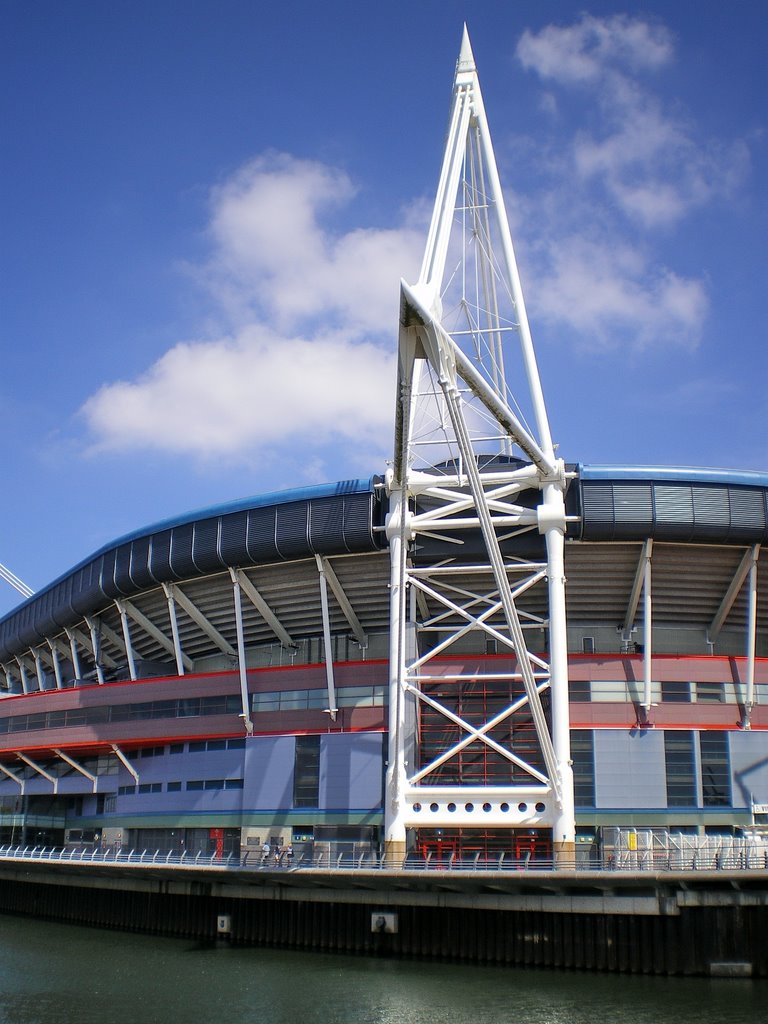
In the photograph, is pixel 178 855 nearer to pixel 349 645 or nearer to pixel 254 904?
pixel 254 904

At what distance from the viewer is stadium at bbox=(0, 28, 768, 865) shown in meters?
44.0

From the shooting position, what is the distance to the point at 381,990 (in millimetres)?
32812

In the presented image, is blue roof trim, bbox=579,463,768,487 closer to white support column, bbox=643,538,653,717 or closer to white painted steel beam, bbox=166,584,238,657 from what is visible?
white support column, bbox=643,538,653,717

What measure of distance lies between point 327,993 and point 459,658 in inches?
791

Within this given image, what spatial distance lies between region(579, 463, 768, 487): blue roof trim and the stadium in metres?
0.10

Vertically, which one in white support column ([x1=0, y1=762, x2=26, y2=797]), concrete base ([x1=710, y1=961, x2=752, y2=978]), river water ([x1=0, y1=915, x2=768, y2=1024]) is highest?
white support column ([x1=0, y1=762, x2=26, y2=797])

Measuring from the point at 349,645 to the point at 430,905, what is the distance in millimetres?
21895

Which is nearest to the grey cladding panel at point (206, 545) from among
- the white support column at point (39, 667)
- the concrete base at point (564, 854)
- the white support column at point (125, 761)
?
the white support column at point (125, 761)

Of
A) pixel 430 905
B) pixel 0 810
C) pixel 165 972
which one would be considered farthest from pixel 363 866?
pixel 0 810

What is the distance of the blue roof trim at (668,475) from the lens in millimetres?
48562

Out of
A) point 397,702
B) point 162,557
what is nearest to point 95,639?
point 162,557

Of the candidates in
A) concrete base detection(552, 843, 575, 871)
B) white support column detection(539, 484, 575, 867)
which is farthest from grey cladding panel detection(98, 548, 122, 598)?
concrete base detection(552, 843, 575, 871)

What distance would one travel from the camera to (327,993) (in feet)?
106

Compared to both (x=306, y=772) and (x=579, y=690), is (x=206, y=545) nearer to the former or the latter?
(x=306, y=772)
